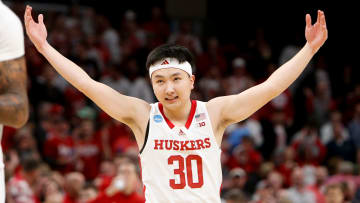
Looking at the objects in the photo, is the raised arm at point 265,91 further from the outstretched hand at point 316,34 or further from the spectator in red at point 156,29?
the spectator in red at point 156,29

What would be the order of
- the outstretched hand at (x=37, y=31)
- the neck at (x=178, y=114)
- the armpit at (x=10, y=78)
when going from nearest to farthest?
the armpit at (x=10, y=78) < the outstretched hand at (x=37, y=31) < the neck at (x=178, y=114)

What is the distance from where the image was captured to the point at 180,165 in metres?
4.80

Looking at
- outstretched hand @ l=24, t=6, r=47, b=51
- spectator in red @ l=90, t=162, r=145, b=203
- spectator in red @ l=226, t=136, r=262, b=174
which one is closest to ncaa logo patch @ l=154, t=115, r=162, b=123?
outstretched hand @ l=24, t=6, r=47, b=51

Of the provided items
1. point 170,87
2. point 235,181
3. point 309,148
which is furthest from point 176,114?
point 309,148

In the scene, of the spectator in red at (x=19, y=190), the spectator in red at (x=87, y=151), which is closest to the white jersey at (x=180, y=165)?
the spectator in red at (x=19, y=190)

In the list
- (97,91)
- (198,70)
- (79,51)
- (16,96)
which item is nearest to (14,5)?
(79,51)

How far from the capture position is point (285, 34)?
19188 millimetres

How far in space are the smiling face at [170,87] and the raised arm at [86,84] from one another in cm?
22

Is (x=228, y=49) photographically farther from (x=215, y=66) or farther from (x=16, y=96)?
(x=16, y=96)

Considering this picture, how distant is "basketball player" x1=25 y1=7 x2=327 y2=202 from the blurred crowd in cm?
428

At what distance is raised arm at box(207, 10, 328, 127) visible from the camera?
4.93 meters

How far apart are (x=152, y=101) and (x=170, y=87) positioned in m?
10.3

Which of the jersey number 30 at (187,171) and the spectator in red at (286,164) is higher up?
the spectator in red at (286,164)

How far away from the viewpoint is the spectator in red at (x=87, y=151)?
12656mm
